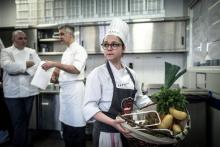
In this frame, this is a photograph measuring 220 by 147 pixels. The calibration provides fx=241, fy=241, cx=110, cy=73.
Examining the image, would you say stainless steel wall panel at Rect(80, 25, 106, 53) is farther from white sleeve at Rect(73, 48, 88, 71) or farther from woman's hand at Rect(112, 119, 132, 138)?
woman's hand at Rect(112, 119, 132, 138)

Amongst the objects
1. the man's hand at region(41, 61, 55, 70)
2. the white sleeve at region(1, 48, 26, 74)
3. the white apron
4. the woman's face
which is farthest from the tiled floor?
the woman's face

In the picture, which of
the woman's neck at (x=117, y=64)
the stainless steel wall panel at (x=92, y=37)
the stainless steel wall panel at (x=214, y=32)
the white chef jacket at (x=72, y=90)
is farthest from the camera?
the stainless steel wall panel at (x=92, y=37)

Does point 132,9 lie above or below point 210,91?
above

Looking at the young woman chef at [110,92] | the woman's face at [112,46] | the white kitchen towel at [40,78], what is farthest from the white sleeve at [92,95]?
the white kitchen towel at [40,78]

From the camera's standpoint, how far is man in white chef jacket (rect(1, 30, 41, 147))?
2803mm

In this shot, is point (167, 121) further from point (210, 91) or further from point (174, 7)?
point (174, 7)

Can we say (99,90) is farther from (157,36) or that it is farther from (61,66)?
(157,36)

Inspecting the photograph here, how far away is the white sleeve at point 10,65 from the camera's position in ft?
9.01

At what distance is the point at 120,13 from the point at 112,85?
272cm

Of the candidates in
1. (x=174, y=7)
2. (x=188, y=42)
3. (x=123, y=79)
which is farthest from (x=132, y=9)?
(x=123, y=79)

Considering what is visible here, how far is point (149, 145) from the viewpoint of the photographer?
102cm

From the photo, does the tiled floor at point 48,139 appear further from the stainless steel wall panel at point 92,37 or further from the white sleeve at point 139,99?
the white sleeve at point 139,99

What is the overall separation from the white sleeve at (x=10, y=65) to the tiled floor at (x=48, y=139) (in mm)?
1251

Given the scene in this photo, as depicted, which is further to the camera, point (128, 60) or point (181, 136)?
point (128, 60)
